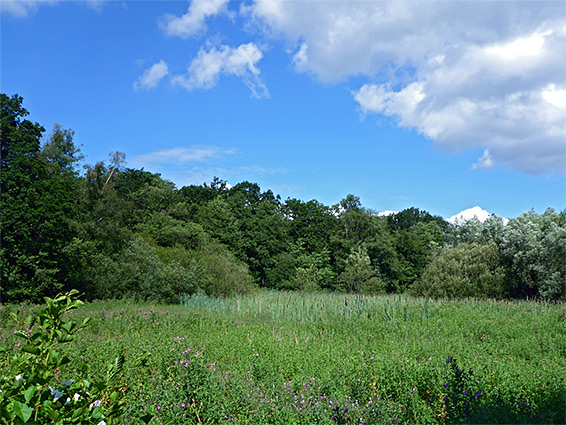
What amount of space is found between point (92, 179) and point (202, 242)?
8368 millimetres

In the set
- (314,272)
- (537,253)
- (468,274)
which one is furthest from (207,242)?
(537,253)

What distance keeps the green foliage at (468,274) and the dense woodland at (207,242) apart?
62mm

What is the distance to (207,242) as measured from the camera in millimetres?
27484

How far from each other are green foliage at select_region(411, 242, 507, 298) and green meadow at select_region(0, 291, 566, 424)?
37.4 feet

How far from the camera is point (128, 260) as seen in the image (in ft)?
64.5

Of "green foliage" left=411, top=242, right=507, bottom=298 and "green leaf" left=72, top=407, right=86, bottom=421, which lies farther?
"green foliage" left=411, top=242, right=507, bottom=298

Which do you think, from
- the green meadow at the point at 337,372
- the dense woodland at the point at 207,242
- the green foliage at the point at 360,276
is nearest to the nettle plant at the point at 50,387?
the green meadow at the point at 337,372

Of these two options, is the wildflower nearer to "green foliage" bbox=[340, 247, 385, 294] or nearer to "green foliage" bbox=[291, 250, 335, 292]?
"green foliage" bbox=[291, 250, 335, 292]

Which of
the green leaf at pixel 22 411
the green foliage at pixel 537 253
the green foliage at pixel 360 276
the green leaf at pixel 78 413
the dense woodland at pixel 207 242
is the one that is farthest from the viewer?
the green foliage at pixel 360 276

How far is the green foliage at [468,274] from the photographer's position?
2050 cm

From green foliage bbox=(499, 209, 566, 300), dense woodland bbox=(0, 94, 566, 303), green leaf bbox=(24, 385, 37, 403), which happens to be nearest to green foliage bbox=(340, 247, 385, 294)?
dense woodland bbox=(0, 94, 566, 303)

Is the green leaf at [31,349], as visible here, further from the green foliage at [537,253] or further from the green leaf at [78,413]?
the green foliage at [537,253]

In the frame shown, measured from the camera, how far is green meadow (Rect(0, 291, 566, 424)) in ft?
13.0

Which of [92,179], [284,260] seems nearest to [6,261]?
[92,179]
